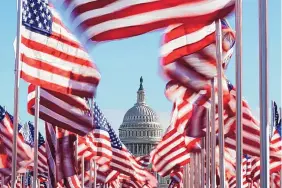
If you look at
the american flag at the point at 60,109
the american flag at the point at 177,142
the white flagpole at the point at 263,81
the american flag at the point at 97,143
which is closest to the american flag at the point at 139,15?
the white flagpole at the point at 263,81

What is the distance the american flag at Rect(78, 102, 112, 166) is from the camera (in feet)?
110

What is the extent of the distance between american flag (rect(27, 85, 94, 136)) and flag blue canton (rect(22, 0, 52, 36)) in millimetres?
3242

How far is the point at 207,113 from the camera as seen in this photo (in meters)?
25.0

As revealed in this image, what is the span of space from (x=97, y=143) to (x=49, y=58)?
1720 cm

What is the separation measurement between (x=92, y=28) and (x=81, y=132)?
28.2 feet

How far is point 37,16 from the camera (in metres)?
17.9

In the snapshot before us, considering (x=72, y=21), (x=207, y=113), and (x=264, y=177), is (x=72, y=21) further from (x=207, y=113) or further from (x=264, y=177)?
(x=207, y=113)

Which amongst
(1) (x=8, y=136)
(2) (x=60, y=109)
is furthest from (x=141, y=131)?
(2) (x=60, y=109)

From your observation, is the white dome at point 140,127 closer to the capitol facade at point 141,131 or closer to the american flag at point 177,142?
the capitol facade at point 141,131

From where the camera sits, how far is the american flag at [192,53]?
52.0 ft

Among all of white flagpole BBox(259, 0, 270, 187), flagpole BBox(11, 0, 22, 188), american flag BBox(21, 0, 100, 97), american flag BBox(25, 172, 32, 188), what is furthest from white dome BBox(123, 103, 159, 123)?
white flagpole BBox(259, 0, 270, 187)

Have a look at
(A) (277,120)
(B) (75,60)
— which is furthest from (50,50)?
(A) (277,120)

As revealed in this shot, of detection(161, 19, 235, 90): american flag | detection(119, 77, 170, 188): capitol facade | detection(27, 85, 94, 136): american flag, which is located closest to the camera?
detection(161, 19, 235, 90): american flag

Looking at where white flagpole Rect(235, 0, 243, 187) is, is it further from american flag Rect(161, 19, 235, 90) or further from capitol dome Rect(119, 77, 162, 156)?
capitol dome Rect(119, 77, 162, 156)
